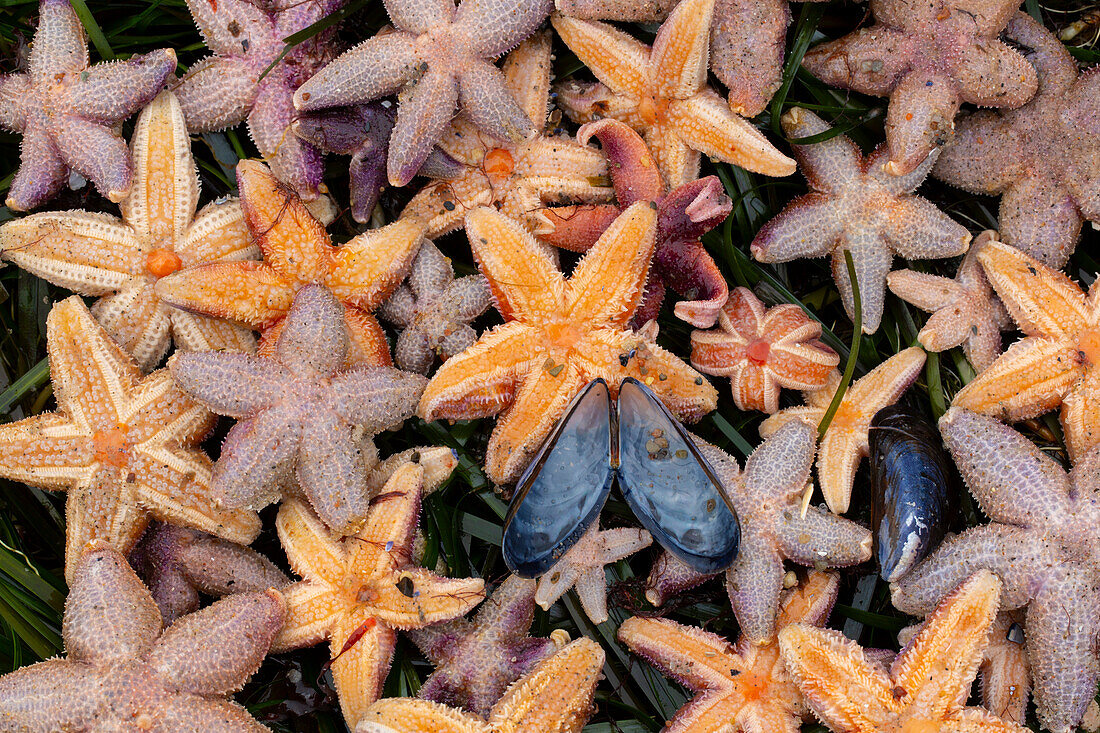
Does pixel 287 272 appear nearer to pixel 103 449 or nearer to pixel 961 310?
pixel 103 449

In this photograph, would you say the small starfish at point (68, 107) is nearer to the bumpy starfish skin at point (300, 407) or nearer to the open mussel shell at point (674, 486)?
the bumpy starfish skin at point (300, 407)

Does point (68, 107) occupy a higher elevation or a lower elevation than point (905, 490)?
higher

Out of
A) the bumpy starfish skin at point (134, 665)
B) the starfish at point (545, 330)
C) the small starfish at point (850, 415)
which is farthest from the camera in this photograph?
the small starfish at point (850, 415)

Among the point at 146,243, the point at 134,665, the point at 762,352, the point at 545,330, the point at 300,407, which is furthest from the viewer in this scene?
the point at 762,352

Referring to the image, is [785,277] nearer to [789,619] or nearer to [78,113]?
[789,619]

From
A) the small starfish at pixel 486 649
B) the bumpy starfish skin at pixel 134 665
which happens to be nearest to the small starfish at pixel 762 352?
the small starfish at pixel 486 649

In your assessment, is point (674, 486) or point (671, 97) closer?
point (674, 486)

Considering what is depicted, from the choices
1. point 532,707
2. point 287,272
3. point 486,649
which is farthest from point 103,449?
point 532,707

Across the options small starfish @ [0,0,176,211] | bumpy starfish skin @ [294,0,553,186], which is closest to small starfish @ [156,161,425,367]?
bumpy starfish skin @ [294,0,553,186]
